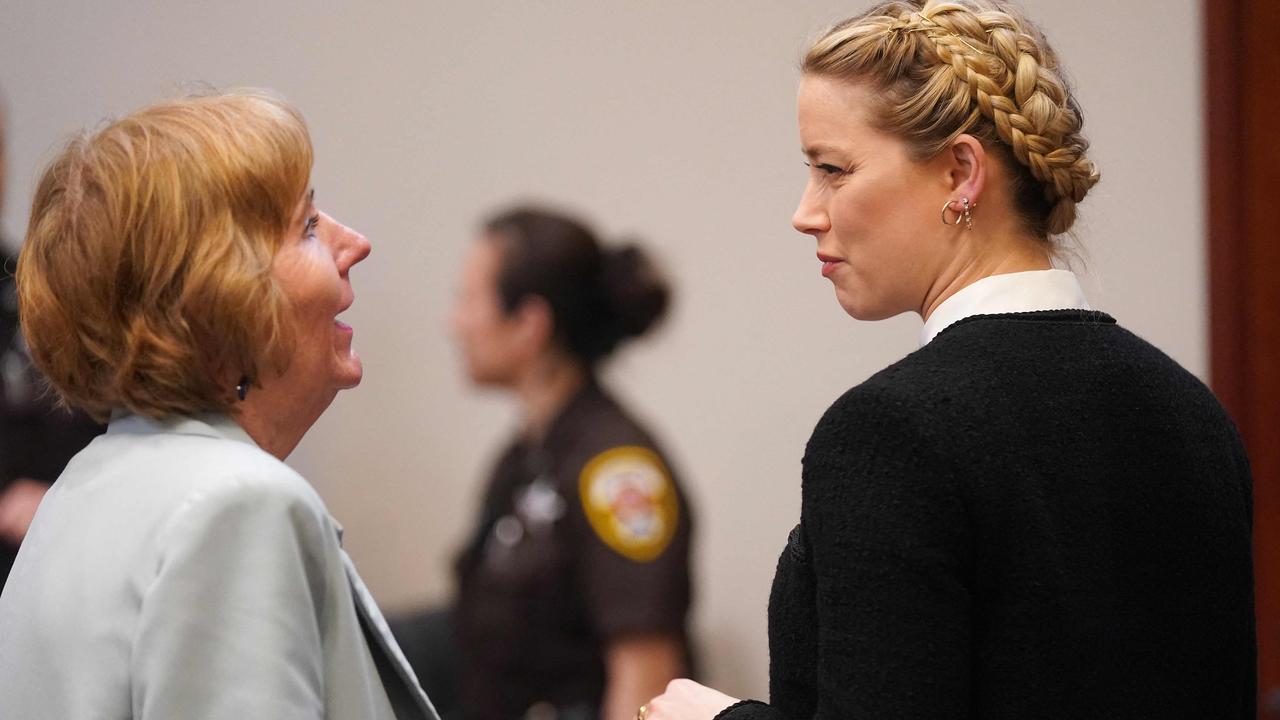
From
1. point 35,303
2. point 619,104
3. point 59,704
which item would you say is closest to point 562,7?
point 619,104

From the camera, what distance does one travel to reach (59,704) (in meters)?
1.05

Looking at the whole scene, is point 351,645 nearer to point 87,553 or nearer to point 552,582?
point 87,553

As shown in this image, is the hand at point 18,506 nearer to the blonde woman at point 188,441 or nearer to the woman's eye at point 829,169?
the blonde woman at point 188,441

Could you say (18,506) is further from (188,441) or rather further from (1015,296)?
(1015,296)

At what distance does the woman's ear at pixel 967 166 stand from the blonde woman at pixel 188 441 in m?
0.58

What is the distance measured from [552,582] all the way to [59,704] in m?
1.72

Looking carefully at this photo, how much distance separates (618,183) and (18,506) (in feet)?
4.55

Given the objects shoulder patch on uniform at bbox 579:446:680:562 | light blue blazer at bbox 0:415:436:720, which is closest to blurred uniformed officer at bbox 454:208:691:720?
shoulder patch on uniform at bbox 579:446:680:562

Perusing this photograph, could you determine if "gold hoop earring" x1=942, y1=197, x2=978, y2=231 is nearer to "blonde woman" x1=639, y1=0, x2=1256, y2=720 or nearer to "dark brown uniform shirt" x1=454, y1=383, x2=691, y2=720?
"blonde woman" x1=639, y1=0, x2=1256, y2=720

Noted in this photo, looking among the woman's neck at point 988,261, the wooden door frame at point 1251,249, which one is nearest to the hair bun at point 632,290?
the wooden door frame at point 1251,249

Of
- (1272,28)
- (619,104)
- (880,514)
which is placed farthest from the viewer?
(619,104)

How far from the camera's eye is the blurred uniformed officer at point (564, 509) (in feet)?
8.92

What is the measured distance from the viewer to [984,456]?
0.97 m

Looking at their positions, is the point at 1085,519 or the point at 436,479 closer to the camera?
the point at 1085,519
